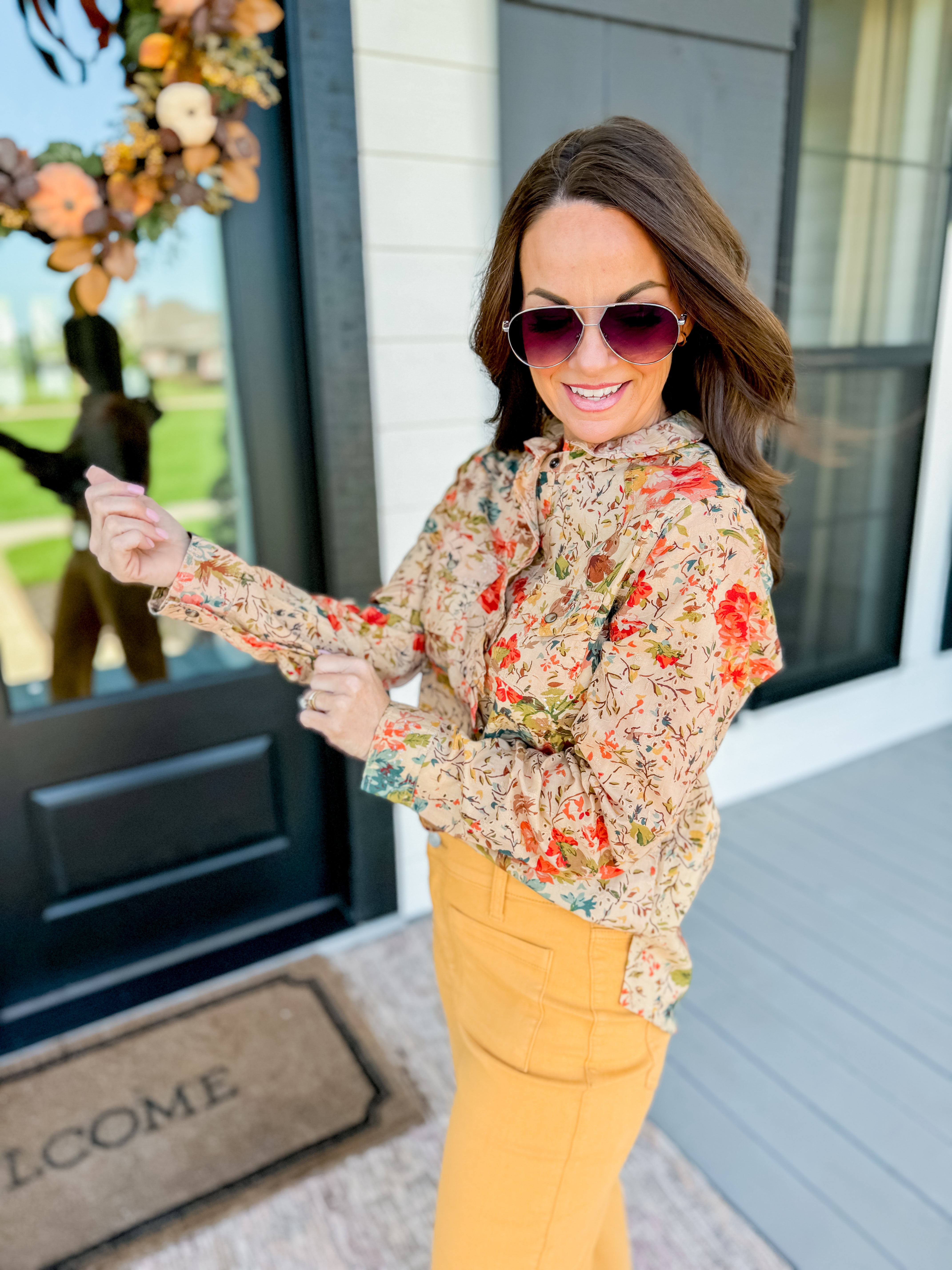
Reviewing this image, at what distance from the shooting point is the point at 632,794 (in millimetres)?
814

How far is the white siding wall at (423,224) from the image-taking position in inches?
70.7

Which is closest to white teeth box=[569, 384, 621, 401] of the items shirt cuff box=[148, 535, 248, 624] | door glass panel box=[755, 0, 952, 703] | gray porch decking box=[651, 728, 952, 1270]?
shirt cuff box=[148, 535, 248, 624]

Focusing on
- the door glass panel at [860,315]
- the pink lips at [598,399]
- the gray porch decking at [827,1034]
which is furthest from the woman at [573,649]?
the door glass panel at [860,315]

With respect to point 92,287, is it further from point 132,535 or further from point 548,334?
point 548,334

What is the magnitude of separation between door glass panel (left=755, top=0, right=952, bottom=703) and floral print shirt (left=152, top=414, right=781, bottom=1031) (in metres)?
1.62

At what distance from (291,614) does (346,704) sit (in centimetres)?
23

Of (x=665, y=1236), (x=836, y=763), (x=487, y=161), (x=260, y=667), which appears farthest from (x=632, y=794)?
(x=836, y=763)

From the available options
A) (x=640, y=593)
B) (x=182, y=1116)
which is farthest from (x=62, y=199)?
(x=182, y=1116)

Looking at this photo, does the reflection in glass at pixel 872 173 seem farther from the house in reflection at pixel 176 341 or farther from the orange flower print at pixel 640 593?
the orange flower print at pixel 640 593

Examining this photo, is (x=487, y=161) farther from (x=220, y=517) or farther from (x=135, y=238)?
(x=220, y=517)

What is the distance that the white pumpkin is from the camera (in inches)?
61.9

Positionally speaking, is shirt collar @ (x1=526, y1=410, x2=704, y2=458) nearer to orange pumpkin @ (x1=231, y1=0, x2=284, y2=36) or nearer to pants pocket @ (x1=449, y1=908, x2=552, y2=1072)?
pants pocket @ (x1=449, y1=908, x2=552, y2=1072)

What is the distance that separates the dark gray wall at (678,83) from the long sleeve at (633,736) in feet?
4.91

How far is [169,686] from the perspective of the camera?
79.3 inches
